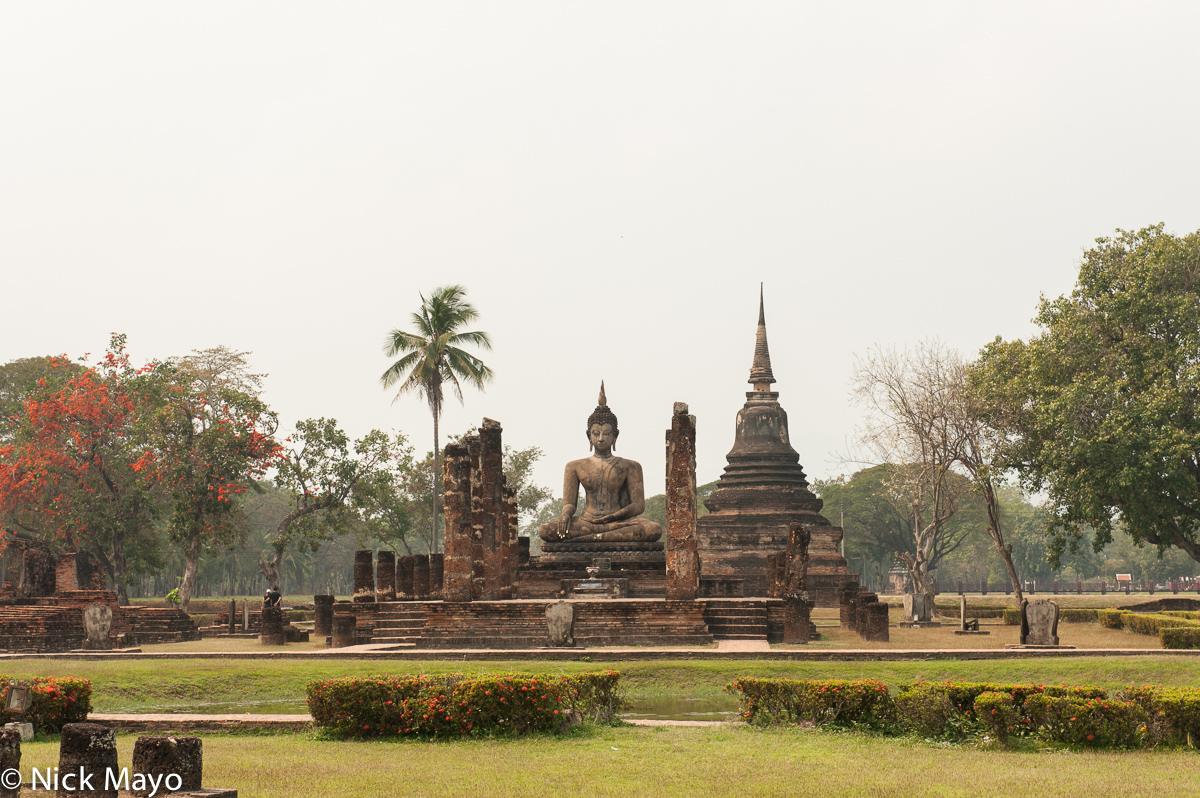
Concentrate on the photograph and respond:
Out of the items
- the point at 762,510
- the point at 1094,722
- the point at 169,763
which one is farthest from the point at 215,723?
the point at 762,510

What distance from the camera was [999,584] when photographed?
100438mm

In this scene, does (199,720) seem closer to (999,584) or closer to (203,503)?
(203,503)

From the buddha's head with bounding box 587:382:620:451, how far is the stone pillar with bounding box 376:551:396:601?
19.9 ft

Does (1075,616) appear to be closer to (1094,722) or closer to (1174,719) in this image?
(1174,719)

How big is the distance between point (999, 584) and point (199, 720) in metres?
97.1

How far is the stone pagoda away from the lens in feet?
153

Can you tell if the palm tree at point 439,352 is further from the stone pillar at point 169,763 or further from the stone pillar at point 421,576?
the stone pillar at point 169,763

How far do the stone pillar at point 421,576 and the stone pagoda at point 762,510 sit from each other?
52.2ft

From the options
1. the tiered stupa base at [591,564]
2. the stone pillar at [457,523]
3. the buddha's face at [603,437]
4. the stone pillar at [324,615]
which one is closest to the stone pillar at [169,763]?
the stone pillar at [457,523]

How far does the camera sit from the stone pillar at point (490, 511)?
80.9ft

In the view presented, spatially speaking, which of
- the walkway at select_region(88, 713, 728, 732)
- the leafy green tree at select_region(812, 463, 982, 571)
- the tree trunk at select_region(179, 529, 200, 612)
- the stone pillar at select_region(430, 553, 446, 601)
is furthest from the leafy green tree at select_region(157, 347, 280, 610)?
the leafy green tree at select_region(812, 463, 982, 571)

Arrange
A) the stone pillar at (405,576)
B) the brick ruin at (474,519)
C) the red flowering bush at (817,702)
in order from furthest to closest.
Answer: the stone pillar at (405,576) < the brick ruin at (474,519) < the red flowering bush at (817,702)

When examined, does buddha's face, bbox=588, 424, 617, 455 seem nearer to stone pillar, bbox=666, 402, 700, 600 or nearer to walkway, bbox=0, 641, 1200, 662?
stone pillar, bbox=666, 402, 700, 600

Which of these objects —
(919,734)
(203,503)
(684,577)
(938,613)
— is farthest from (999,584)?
(919,734)
